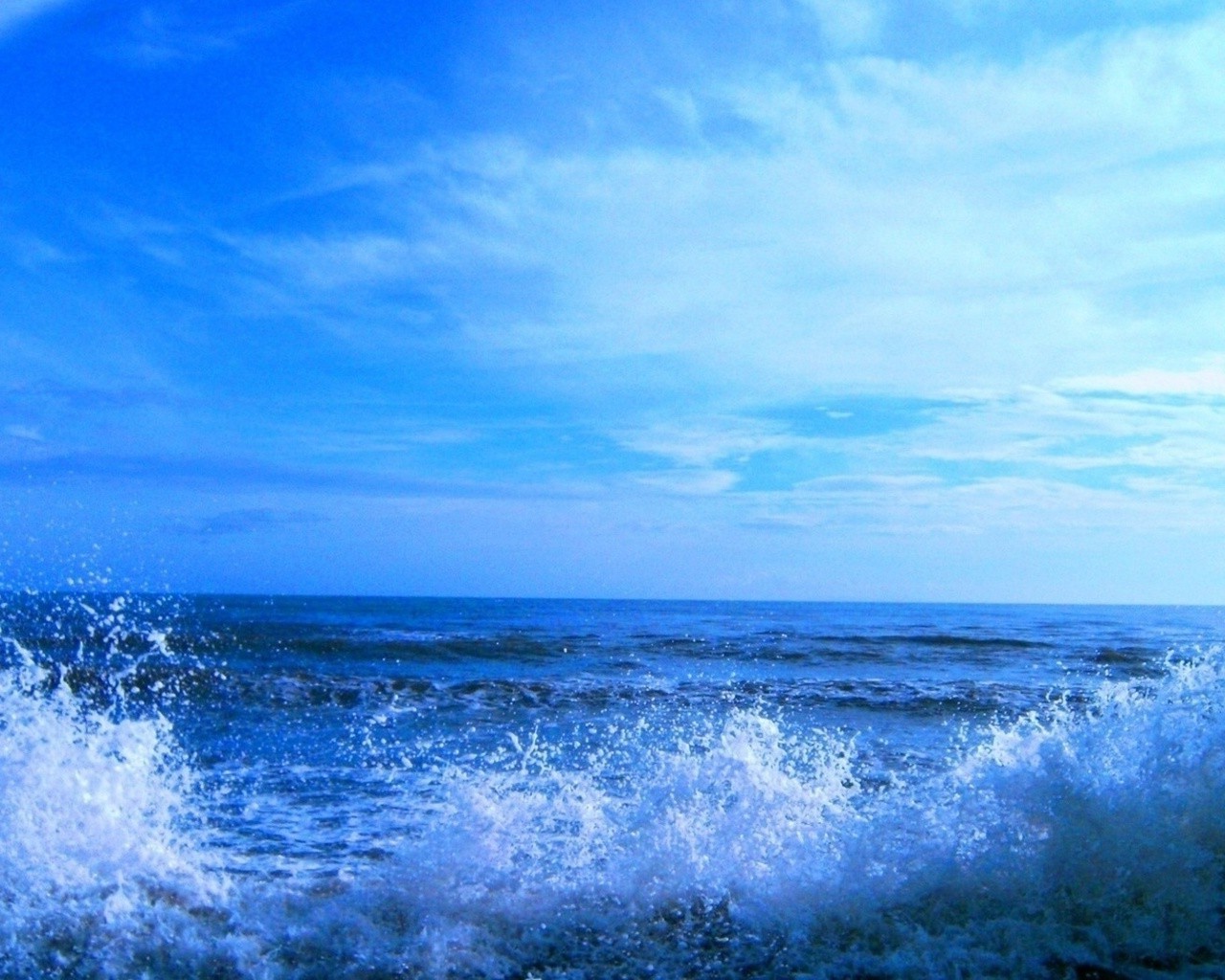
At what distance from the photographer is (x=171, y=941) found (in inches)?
197

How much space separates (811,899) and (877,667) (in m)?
17.6

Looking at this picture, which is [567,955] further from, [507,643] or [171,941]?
[507,643]

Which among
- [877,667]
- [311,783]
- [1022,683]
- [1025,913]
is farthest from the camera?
[877,667]

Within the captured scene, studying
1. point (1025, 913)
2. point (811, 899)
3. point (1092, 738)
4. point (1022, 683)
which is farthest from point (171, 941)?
point (1022, 683)

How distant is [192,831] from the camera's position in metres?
7.09

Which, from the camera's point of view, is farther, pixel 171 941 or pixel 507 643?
pixel 507 643

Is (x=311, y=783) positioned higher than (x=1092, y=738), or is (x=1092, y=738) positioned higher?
(x=1092, y=738)

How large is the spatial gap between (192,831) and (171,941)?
222 cm

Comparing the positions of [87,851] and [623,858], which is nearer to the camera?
[87,851]

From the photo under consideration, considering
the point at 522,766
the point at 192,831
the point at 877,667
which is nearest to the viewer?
the point at 192,831

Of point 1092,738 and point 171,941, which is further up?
point 1092,738

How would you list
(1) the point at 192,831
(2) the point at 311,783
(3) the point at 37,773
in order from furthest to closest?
(2) the point at 311,783 → (1) the point at 192,831 → (3) the point at 37,773

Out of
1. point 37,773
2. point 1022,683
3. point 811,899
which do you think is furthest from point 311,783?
point 1022,683

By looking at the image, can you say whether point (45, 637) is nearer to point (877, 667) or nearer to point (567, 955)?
point (877, 667)
